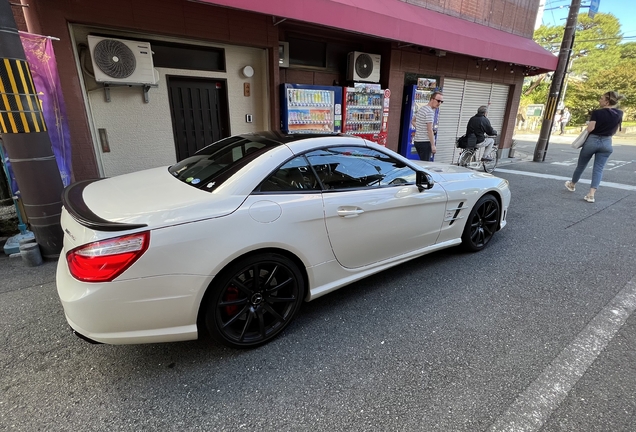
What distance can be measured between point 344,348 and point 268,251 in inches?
34.9

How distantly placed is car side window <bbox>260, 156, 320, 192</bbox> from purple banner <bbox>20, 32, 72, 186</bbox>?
3137mm

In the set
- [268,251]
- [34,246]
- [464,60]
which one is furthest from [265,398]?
[464,60]

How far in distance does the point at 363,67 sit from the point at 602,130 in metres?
4.76

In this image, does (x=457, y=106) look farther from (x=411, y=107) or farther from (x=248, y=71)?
(x=248, y=71)

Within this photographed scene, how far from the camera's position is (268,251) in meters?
2.25

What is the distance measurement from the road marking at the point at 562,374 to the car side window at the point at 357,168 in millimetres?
1748

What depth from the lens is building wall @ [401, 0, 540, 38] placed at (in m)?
8.61

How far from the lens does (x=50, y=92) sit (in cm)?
393

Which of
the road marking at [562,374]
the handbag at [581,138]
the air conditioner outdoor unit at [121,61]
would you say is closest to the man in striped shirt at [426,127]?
the handbag at [581,138]

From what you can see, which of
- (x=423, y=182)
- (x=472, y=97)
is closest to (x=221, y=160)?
(x=423, y=182)

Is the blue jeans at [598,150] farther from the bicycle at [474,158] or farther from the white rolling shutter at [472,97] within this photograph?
the white rolling shutter at [472,97]

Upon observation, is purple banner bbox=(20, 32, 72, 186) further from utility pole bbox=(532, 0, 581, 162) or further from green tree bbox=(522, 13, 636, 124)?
green tree bbox=(522, 13, 636, 124)

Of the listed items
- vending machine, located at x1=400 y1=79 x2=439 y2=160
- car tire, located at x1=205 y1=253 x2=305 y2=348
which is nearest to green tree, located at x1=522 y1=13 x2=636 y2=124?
vending machine, located at x1=400 y1=79 x2=439 y2=160

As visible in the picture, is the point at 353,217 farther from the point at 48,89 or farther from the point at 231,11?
the point at 231,11
